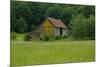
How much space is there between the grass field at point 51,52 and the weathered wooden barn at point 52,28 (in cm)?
10

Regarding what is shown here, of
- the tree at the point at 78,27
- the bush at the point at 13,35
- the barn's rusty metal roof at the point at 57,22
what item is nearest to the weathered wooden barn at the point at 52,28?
the barn's rusty metal roof at the point at 57,22

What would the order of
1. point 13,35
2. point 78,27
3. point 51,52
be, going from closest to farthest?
point 13,35, point 51,52, point 78,27

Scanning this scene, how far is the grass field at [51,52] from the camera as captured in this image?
2.23m

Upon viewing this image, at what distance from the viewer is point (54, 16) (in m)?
2.37

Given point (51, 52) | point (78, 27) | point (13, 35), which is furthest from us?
point (78, 27)

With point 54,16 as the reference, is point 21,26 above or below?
below

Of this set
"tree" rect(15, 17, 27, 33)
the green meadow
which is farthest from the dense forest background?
the green meadow

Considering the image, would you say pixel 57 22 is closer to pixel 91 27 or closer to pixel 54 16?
pixel 54 16

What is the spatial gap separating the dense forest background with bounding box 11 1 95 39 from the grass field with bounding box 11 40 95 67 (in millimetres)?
133

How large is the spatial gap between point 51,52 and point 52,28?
0.91ft

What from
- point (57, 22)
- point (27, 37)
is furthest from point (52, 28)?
point (27, 37)

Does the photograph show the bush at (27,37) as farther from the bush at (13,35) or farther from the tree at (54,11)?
the tree at (54,11)

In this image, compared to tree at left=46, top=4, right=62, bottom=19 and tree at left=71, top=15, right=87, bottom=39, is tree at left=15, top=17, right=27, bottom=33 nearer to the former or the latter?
tree at left=46, top=4, right=62, bottom=19
